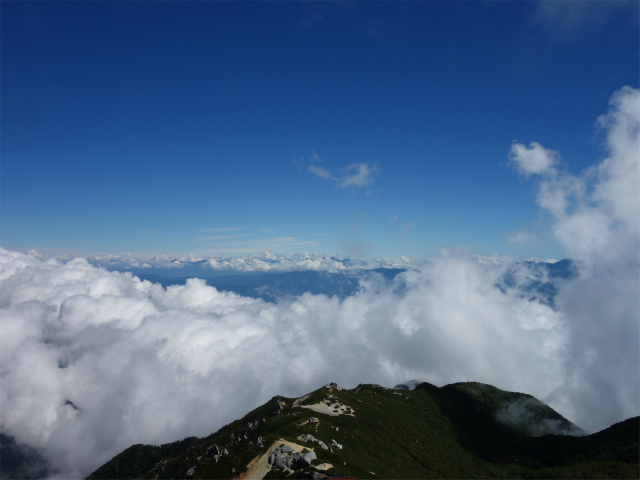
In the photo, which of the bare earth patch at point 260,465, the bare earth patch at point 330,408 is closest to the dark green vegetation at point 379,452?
the bare earth patch at point 330,408

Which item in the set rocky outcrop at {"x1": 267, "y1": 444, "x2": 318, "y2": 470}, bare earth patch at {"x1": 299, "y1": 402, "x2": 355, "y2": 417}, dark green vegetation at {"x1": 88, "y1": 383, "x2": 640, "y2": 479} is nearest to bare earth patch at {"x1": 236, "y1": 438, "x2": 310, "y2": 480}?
rocky outcrop at {"x1": 267, "y1": 444, "x2": 318, "y2": 470}

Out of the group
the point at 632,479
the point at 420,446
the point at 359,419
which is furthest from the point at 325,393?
the point at 632,479

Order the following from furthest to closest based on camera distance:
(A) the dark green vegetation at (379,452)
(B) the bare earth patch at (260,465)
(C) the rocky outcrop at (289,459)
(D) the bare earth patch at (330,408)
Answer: (D) the bare earth patch at (330,408) < (A) the dark green vegetation at (379,452) < (B) the bare earth patch at (260,465) < (C) the rocky outcrop at (289,459)

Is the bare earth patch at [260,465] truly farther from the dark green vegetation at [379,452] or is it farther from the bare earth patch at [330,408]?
the bare earth patch at [330,408]

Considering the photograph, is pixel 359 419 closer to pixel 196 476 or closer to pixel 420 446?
pixel 420 446

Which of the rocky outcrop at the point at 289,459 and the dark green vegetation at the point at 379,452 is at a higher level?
the rocky outcrop at the point at 289,459

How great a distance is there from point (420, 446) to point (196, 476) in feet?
421

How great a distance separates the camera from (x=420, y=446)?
17412 cm

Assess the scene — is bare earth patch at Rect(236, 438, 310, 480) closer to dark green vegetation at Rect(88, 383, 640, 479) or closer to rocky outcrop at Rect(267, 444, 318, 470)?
rocky outcrop at Rect(267, 444, 318, 470)

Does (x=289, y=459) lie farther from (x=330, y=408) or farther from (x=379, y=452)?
(x=330, y=408)

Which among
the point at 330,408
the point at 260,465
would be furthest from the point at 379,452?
the point at 260,465

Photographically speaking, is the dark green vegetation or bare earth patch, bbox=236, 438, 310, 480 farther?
the dark green vegetation

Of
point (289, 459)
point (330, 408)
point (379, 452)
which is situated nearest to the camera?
point (289, 459)

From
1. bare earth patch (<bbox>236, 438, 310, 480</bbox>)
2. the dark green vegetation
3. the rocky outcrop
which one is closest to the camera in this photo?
the rocky outcrop
